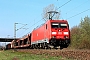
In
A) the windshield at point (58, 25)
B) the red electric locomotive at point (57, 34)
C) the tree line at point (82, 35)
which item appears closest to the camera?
Answer: the red electric locomotive at point (57, 34)

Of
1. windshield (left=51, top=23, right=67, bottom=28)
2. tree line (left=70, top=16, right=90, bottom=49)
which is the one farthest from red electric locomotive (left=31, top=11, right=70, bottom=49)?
tree line (left=70, top=16, right=90, bottom=49)

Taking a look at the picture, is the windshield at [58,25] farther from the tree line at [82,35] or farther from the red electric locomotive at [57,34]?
the tree line at [82,35]

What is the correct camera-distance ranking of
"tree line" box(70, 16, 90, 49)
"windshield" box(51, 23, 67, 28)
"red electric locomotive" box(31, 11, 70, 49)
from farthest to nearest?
"tree line" box(70, 16, 90, 49) < "windshield" box(51, 23, 67, 28) < "red electric locomotive" box(31, 11, 70, 49)

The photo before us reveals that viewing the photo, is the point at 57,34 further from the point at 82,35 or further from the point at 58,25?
the point at 82,35

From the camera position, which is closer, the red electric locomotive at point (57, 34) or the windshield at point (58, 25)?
the red electric locomotive at point (57, 34)

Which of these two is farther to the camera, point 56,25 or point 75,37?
point 75,37

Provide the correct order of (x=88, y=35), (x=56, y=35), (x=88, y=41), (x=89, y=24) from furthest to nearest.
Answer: (x=89, y=24) < (x=88, y=35) < (x=88, y=41) < (x=56, y=35)

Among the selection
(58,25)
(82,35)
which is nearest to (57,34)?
(58,25)

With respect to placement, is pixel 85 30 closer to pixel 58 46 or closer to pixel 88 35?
pixel 88 35

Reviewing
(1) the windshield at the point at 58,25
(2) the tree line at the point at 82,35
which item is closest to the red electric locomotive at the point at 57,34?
(1) the windshield at the point at 58,25

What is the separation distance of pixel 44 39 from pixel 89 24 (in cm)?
2764

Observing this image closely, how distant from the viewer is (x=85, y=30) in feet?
183

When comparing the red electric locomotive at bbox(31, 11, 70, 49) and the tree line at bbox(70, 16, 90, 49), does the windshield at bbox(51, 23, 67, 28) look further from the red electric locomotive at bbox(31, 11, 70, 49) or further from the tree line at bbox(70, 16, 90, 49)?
the tree line at bbox(70, 16, 90, 49)

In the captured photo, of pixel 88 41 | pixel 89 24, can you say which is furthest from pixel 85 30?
pixel 88 41
